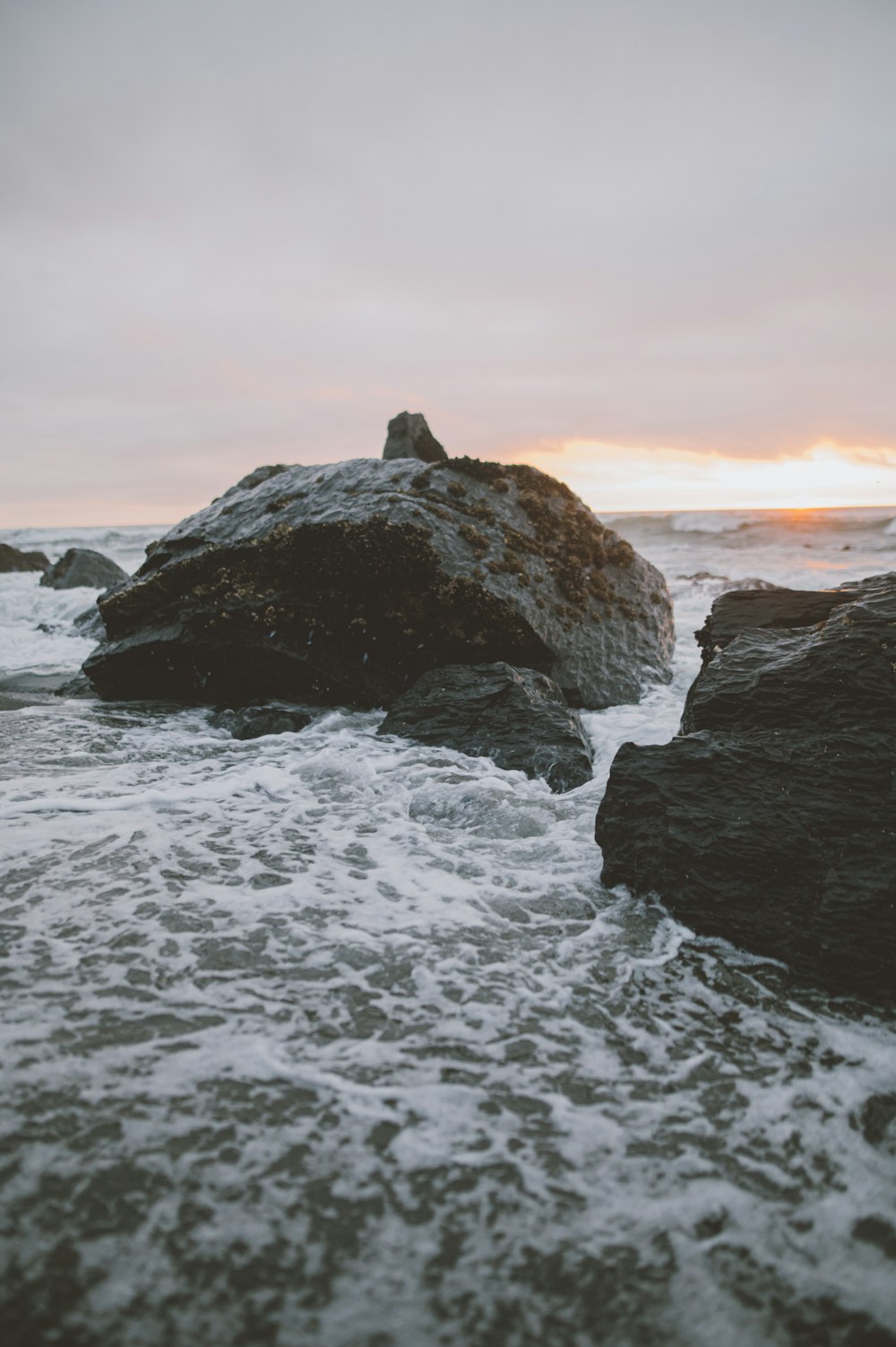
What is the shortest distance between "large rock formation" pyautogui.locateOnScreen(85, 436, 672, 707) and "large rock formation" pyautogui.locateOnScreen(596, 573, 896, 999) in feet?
10.7

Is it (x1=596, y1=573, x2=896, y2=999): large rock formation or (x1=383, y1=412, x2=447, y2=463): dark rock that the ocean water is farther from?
(x1=383, y1=412, x2=447, y2=463): dark rock

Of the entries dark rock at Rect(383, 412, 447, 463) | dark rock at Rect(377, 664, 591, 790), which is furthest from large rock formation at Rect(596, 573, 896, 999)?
dark rock at Rect(383, 412, 447, 463)

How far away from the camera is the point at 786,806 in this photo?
159 inches

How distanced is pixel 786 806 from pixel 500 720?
3203mm

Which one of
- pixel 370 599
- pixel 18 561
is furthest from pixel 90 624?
pixel 18 561

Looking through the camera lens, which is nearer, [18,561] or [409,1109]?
[409,1109]

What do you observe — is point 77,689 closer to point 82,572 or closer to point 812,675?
point 812,675

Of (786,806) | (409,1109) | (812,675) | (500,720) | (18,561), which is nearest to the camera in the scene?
(409,1109)

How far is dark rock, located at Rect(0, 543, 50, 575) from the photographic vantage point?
105 ft

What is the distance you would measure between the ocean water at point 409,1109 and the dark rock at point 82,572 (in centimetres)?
2011

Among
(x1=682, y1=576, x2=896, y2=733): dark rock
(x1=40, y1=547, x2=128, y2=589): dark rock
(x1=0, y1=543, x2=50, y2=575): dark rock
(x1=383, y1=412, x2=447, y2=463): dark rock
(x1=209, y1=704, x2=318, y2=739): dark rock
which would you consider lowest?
(x1=209, y1=704, x2=318, y2=739): dark rock

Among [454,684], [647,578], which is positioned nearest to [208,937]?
[454,684]

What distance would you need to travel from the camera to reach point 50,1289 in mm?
1891

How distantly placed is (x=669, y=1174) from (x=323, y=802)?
382 centimetres
